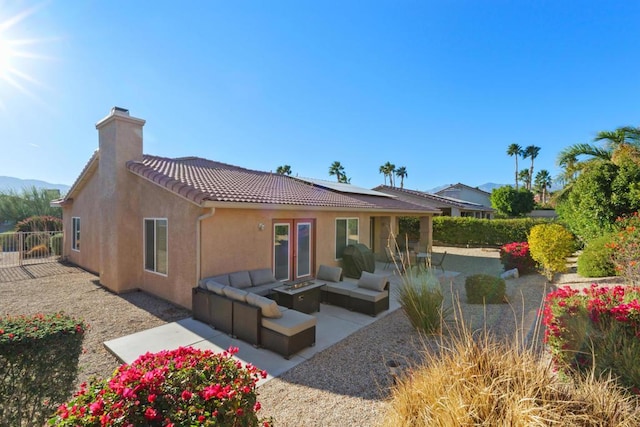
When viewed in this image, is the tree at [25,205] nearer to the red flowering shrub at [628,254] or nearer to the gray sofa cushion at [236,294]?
the gray sofa cushion at [236,294]

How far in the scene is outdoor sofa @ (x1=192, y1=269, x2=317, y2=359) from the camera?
18.9 feet

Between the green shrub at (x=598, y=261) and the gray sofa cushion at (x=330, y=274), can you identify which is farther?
the green shrub at (x=598, y=261)

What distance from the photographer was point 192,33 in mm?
9492

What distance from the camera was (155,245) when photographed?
9.73 metres

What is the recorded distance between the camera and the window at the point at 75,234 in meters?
15.3

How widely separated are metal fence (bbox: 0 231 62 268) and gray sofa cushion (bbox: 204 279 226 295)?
1473cm

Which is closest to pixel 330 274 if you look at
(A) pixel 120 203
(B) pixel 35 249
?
(A) pixel 120 203

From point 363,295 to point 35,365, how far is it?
262 inches

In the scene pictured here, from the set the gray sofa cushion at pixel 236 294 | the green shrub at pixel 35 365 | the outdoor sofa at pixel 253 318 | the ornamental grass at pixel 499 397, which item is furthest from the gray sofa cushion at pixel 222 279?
the ornamental grass at pixel 499 397

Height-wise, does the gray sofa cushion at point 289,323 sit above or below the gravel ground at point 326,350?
above

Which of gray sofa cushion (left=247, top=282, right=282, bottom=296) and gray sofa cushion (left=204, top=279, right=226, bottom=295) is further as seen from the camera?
gray sofa cushion (left=247, top=282, right=282, bottom=296)

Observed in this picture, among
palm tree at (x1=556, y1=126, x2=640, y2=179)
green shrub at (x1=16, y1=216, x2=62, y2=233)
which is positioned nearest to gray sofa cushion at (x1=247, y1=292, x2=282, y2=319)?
palm tree at (x1=556, y1=126, x2=640, y2=179)

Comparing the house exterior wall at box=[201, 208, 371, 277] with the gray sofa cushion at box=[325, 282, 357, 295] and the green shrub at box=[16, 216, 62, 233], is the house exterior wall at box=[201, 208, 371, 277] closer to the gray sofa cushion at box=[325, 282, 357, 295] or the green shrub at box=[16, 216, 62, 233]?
the gray sofa cushion at box=[325, 282, 357, 295]

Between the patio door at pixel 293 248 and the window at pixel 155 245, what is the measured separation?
355 cm
